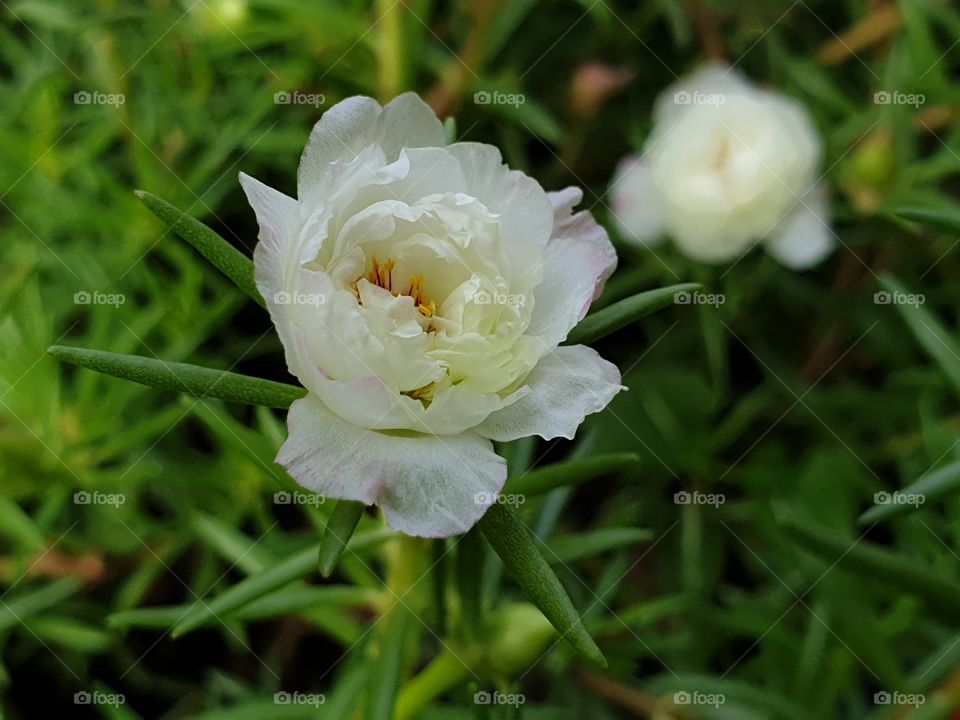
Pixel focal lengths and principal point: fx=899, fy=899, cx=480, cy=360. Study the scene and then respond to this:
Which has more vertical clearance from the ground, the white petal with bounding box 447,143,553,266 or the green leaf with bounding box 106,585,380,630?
the white petal with bounding box 447,143,553,266

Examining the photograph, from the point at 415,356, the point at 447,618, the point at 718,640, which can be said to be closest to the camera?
the point at 415,356

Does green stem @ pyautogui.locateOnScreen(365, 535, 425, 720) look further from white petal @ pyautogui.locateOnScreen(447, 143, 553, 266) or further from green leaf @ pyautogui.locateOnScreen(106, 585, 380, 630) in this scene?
white petal @ pyautogui.locateOnScreen(447, 143, 553, 266)

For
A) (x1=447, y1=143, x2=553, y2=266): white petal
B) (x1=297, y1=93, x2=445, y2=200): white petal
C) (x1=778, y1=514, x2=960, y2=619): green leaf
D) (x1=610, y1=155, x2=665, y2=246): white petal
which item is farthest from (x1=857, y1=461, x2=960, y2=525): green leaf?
(x1=610, y1=155, x2=665, y2=246): white petal

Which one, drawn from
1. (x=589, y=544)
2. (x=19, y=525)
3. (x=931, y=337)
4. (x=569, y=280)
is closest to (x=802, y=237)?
(x=931, y=337)

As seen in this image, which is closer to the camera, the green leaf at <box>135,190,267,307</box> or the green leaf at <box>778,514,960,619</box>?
the green leaf at <box>135,190,267,307</box>

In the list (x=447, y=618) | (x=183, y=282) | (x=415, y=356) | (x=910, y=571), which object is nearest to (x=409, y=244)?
(x=415, y=356)

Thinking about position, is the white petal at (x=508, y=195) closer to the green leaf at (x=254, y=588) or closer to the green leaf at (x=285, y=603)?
the green leaf at (x=254, y=588)

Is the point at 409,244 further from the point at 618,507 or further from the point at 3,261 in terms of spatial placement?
the point at 3,261
